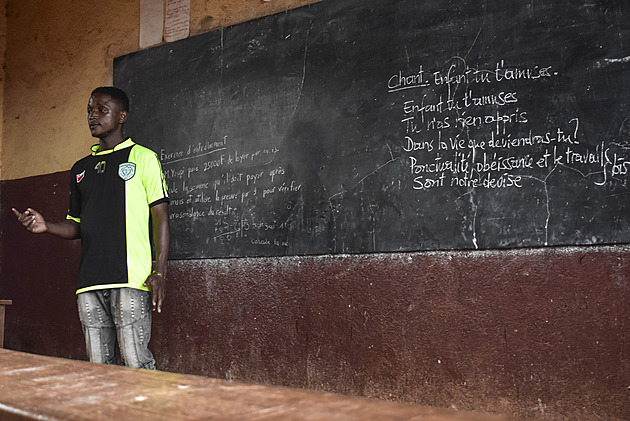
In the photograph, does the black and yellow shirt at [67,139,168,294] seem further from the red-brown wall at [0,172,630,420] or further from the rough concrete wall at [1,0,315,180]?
the rough concrete wall at [1,0,315,180]

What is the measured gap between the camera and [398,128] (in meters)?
3.47

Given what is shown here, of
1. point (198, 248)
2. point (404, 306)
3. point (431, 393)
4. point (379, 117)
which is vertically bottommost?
point (431, 393)

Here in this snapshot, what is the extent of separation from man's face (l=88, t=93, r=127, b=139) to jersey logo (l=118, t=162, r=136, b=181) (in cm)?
28

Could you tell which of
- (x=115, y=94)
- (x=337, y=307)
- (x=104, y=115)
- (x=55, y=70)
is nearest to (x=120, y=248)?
(x=104, y=115)

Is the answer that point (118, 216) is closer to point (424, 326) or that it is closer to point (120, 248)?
point (120, 248)

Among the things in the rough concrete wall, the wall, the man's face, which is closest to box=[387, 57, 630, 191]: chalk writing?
the wall

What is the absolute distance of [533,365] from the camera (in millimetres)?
2963

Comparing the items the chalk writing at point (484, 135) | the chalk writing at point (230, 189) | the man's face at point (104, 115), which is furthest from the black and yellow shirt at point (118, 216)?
the chalk writing at point (484, 135)

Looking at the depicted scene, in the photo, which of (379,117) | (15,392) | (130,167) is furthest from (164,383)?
(379,117)

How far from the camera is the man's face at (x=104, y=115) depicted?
10.7ft

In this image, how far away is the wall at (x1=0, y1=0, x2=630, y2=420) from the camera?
287 cm

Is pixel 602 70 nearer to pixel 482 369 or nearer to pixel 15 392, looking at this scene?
pixel 482 369

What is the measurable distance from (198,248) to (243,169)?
647mm

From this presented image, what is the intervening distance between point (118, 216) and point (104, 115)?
1.89 ft
